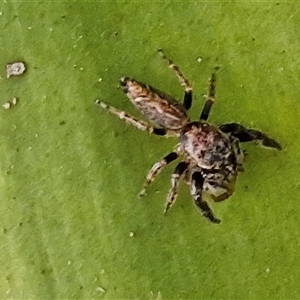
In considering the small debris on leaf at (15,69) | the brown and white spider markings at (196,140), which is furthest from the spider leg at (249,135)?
the small debris on leaf at (15,69)

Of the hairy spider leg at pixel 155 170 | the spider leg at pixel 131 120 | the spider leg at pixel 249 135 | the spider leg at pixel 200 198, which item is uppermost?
the spider leg at pixel 131 120

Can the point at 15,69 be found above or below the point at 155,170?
above

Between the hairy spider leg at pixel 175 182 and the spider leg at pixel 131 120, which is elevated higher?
the spider leg at pixel 131 120

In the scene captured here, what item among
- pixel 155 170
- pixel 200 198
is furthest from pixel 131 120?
pixel 200 198

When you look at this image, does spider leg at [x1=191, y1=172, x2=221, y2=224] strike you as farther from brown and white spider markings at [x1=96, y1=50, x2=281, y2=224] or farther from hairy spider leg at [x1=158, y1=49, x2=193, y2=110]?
hairy spider leg at [x1=158, y1=49, x2=193, y2=110]

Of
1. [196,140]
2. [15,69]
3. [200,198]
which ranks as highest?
[15,69]

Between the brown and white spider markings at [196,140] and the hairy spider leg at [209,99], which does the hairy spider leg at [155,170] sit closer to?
the brown and white spider markings at [196,140]

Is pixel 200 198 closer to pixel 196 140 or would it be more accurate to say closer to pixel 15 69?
pixel 196 140
